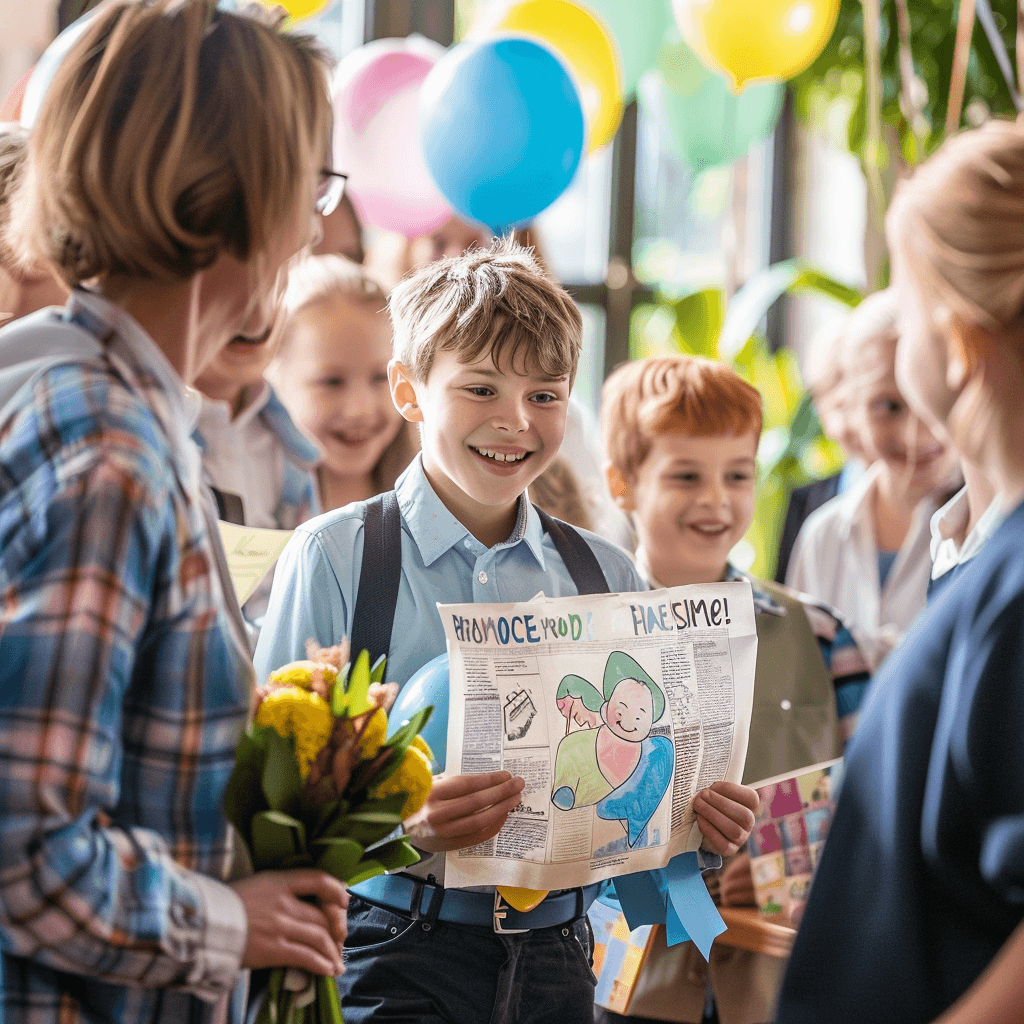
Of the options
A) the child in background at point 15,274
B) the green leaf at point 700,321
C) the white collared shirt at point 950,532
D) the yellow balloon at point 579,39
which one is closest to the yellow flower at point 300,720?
the child in background at point 15,274

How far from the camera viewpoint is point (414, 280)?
1515mm

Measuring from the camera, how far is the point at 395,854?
39.4 inches

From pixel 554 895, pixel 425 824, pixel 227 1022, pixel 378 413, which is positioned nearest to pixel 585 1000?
pixel 554 895

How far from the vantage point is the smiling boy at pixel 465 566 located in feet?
4.25

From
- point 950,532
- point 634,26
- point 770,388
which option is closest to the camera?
point 950,532

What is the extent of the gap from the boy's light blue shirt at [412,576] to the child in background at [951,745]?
617 millimetres

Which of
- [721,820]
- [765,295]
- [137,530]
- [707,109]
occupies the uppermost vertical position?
[707,109]

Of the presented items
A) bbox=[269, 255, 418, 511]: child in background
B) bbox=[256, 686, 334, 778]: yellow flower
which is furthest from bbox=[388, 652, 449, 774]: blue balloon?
bbox=[269, 255, 418, 511]: child in background

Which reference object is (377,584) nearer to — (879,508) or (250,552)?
(250,552)

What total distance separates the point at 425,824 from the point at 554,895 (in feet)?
0.95

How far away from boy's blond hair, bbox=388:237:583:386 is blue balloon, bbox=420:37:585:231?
138 centimetres

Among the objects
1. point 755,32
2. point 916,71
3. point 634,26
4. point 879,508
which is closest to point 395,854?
point 879,508

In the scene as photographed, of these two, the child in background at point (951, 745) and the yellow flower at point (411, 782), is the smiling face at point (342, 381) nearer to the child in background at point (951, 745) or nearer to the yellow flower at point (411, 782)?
the yellow flower at point (411, 782)

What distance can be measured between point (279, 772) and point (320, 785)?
0.20 feet
